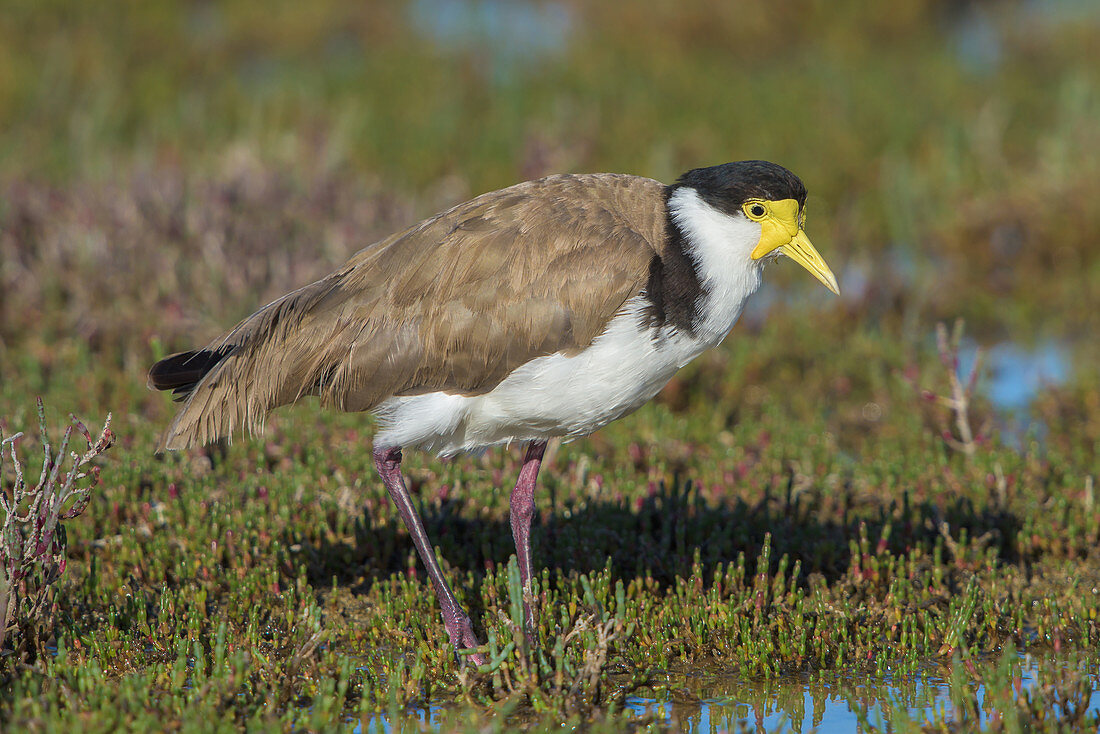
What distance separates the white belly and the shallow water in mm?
1077

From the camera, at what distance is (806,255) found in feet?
16.9

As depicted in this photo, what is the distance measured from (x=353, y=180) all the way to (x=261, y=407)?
19.4ft

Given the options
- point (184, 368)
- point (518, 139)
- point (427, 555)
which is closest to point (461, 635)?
point (427, 555)

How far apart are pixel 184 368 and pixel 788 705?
9.29 ft

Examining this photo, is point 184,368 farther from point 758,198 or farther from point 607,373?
point 758,198

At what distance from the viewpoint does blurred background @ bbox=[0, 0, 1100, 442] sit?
29.3ft

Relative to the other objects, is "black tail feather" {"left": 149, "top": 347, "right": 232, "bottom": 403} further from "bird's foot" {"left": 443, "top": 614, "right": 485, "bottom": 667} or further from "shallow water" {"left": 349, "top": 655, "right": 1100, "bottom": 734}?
"shallow water" {"left": 349, "top": 655, "right": 1100, "bottom": 734}

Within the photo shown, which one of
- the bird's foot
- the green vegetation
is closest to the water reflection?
the green vegetation

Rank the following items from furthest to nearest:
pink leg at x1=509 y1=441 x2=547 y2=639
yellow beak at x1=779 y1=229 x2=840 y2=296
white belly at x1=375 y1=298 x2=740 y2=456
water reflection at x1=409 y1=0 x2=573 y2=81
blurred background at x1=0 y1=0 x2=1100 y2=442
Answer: water reflection at x1=409 y1=0 x2=573 y2=81 → blurred background at x1=0 y1=0 x2=1100 y2=442 → pink leg at x1=509 y1=441 x2=547 y2=639 → yellow beak at x1=779 y1=229 x2=840 y2=296 → white belly at x1=375 y1=298 x2=740 y2=456

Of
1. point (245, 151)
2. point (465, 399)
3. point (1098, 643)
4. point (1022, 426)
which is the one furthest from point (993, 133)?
point (465, 399)

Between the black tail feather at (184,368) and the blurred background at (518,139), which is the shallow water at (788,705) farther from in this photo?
the blurred background at (518,139)

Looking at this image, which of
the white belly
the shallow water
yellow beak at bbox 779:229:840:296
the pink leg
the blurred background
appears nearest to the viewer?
the shallow water

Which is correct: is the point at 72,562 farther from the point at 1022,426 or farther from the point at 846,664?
the point at 1022,426

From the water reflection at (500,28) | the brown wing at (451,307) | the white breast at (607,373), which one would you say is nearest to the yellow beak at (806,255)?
the white breast at (607,373)
